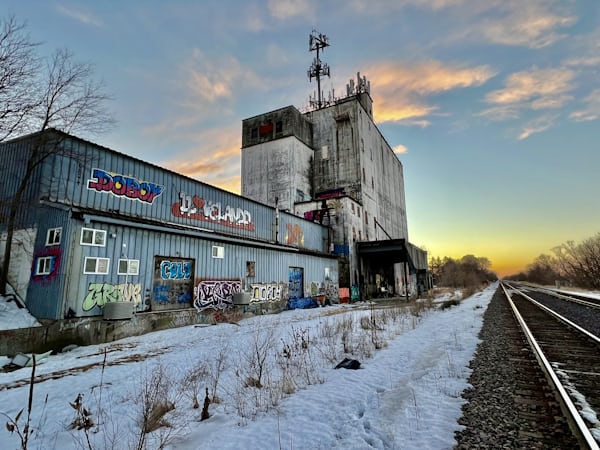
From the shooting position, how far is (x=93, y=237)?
11758 millimetres

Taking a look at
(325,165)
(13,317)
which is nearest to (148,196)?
(13,317)

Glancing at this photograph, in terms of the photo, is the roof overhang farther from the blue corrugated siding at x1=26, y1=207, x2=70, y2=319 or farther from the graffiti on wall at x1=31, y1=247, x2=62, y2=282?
the graffiti on wall at x1=31, y1=247, x2=62, y2=282

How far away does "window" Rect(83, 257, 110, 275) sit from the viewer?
11.4 metres

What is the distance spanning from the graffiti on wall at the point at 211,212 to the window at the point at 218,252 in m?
2.16

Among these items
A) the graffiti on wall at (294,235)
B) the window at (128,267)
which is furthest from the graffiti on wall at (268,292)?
the window at (128,267)

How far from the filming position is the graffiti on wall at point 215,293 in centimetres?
1568

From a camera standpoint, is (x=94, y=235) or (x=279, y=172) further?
(x=279, y=172)

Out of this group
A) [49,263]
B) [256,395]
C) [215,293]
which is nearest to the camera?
[256,395]

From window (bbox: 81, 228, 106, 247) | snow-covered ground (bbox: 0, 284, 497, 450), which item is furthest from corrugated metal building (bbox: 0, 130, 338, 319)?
snow-covered ground (bbox: 0, 284, 497, 450)

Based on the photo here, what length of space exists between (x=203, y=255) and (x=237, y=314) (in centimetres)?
386

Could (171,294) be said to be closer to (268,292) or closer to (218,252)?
(218,252)

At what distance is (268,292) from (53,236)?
491 inches

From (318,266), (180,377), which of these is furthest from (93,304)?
(318,266)

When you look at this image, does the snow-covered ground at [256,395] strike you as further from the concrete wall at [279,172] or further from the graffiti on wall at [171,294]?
the concrete wall at [279,172]
